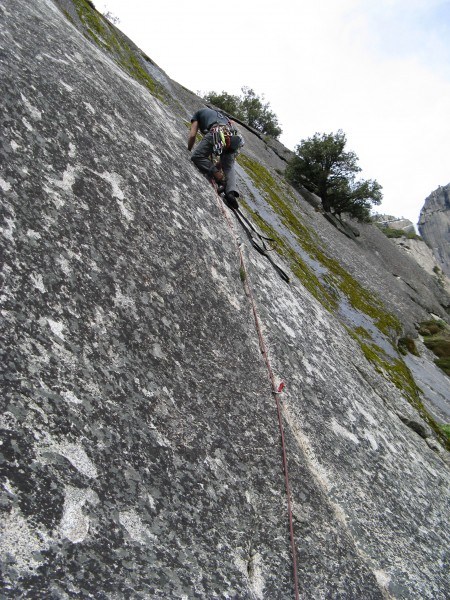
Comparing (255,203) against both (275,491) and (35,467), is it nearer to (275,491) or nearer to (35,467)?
(275,491)

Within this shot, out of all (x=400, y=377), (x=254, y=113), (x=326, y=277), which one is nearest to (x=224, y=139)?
(x=400, y=377)

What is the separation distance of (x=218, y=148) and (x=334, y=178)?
2864cm

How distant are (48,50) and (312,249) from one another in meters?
14.4

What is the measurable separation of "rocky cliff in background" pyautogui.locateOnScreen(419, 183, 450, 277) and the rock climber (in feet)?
382

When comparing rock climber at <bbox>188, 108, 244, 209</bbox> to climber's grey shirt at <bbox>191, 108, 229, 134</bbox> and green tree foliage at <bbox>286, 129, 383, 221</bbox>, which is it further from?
green tree foliage at <bbox>286, 129, 383, 221</bbox>

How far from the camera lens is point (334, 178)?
3672 cm

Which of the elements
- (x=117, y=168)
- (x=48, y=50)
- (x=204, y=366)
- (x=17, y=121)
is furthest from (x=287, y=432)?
(x=48, y=50)

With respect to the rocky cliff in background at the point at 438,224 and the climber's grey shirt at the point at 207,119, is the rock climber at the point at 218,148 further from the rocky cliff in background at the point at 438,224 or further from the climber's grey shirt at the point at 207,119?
the rocky cliff in background at the point at 438,224

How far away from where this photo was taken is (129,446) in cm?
374

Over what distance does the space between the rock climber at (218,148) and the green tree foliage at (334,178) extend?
2572 cm

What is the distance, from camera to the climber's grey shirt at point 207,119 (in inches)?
430

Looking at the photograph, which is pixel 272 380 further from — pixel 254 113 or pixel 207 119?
pixel 254 113

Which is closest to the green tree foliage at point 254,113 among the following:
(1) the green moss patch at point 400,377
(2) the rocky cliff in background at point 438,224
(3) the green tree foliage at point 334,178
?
(3) the green tree foliage at point 334,178

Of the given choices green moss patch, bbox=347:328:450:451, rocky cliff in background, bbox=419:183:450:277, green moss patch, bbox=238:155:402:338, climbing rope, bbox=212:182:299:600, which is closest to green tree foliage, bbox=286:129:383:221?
green moss patch, bbox=238:155:402:338
